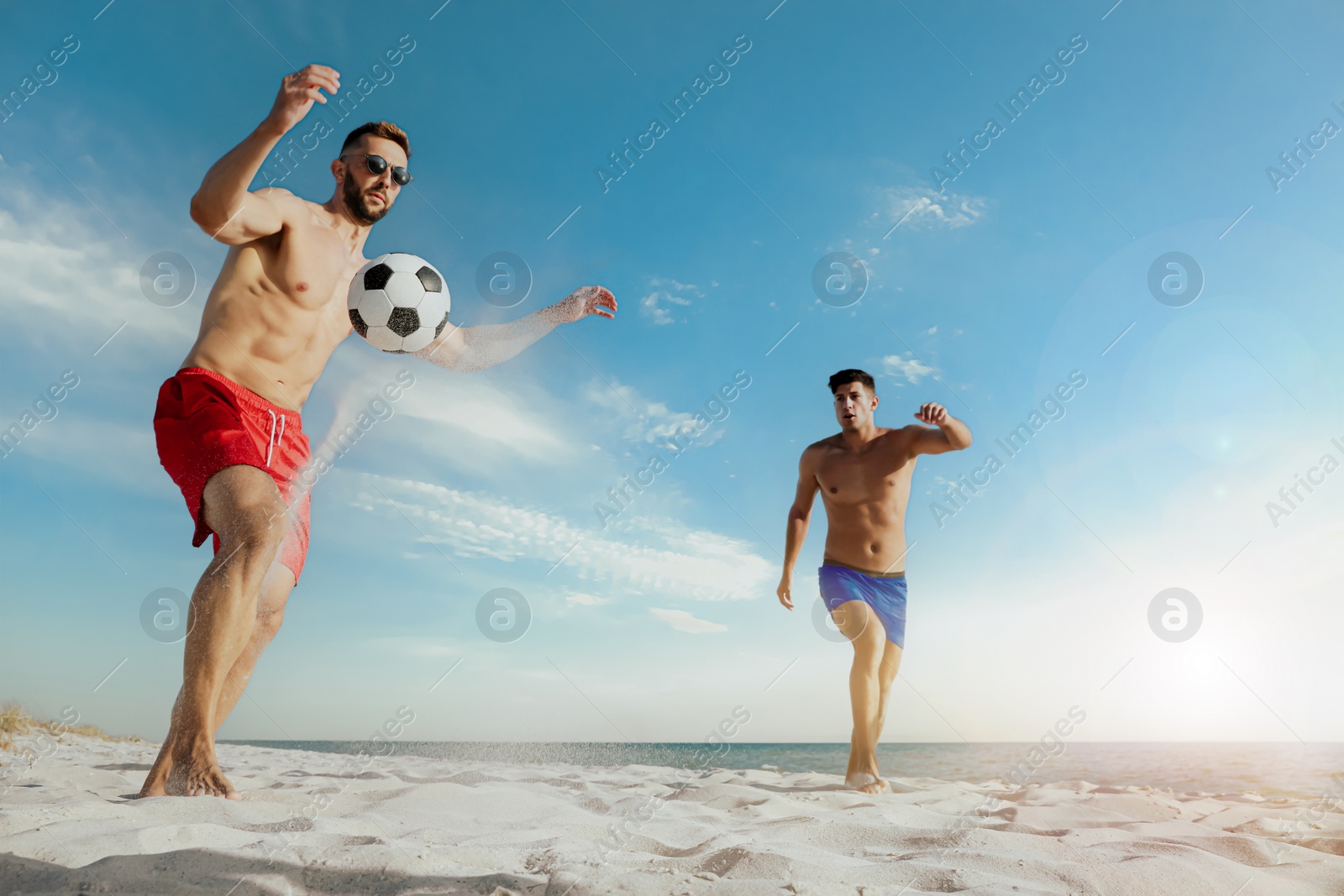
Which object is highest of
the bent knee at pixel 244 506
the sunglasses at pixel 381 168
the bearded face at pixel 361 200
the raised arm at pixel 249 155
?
the sunglasses at pixel 381 168

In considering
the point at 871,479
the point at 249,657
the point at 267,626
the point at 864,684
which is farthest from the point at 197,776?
the point at 871,479

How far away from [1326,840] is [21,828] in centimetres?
427

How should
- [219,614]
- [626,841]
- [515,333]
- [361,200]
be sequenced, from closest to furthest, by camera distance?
[626,841]
[219,614]
[361,200]
[515,333]

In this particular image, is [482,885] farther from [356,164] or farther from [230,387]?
[356,164]

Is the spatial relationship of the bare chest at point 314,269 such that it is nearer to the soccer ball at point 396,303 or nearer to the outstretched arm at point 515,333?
the soccer ball at point 396,303

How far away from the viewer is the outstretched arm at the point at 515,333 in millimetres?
4336

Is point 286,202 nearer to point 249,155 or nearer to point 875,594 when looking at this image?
point 249,155

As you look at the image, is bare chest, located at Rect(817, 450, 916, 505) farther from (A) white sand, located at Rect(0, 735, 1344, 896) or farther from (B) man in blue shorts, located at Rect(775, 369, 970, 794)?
(A) white sand, located at Rect(0, 735, 1344, 896)

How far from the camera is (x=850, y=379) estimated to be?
5527 millimetres

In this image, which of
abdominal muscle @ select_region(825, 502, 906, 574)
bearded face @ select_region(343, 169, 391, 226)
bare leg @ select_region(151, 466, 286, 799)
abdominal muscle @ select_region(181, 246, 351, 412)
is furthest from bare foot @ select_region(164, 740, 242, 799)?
abdominal muscle @ select_region(825, 502, 906, 574)

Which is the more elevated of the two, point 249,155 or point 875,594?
point 249,155

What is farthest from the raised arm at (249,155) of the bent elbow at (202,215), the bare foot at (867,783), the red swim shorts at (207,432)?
the bare foot at (867,783)

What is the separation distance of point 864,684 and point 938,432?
71.9 inches

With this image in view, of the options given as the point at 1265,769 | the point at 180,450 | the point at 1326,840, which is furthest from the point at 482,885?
the point at 1265,769
